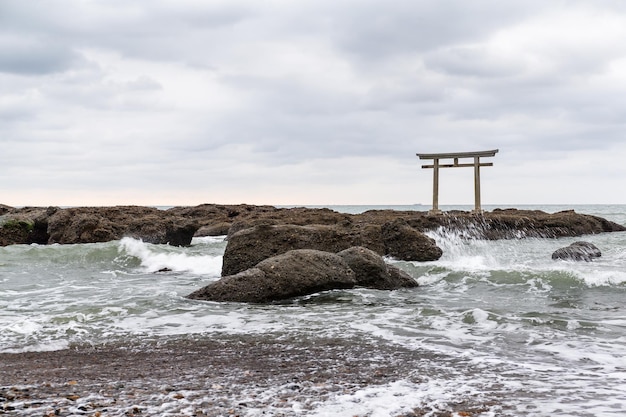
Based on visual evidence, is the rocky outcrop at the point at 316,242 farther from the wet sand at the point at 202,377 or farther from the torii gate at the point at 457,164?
the torii gate at the point at 457,164

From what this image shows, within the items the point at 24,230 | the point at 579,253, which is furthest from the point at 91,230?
the point at 579,253

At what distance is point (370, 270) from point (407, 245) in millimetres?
3911

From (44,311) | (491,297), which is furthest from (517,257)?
(44,311)

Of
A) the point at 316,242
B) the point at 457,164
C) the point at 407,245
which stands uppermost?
the point at 457,164

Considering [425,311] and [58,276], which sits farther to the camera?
[58,276]

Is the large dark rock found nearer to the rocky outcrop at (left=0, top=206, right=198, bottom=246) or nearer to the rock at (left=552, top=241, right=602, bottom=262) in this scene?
the rocky outcrop at (left=0, top=206, right=198, bottom=246)

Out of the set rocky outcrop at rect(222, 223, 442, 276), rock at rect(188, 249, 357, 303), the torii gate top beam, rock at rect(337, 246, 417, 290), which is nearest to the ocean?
rock at rect(188, 249, 357, 303)

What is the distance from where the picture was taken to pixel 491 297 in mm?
9664

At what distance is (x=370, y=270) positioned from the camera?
10.3 m

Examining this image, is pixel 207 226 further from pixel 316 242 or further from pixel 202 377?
pixel 202 377

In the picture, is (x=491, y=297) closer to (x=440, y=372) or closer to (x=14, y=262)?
(x=440, y=372)

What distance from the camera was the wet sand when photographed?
4.04 metres

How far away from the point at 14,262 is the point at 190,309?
9155 millimetres

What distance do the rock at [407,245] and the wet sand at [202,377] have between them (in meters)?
7.87
